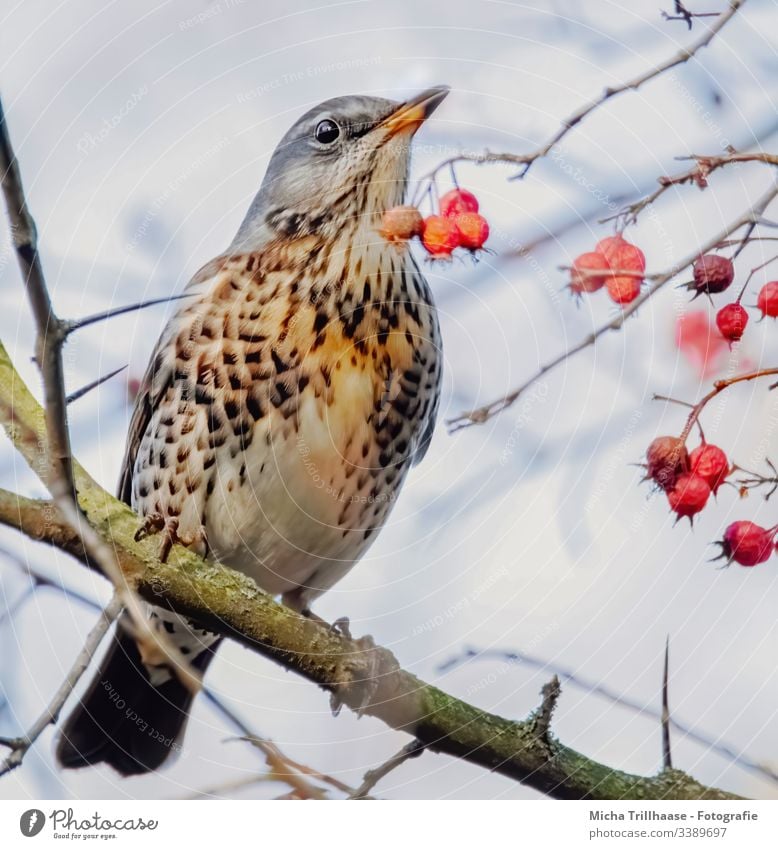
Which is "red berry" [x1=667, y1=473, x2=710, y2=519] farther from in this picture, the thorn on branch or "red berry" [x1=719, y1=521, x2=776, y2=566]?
the thorn on branch

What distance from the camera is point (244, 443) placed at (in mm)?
1112

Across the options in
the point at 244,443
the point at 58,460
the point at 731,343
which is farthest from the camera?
the point at 244,443

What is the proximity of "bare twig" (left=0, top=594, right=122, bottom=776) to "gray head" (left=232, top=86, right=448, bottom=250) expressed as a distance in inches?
17.0

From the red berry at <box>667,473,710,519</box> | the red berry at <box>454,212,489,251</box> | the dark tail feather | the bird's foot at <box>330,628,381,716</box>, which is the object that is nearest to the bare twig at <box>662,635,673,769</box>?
the red berry at <box>667,473,710,519</box>

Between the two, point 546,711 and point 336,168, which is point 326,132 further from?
point 546,711

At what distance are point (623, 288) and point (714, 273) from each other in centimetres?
10

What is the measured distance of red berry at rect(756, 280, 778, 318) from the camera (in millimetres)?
880

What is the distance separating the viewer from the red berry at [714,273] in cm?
83

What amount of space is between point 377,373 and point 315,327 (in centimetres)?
8

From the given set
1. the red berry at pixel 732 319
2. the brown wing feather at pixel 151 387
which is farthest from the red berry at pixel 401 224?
the red berry at pixel 732 319
